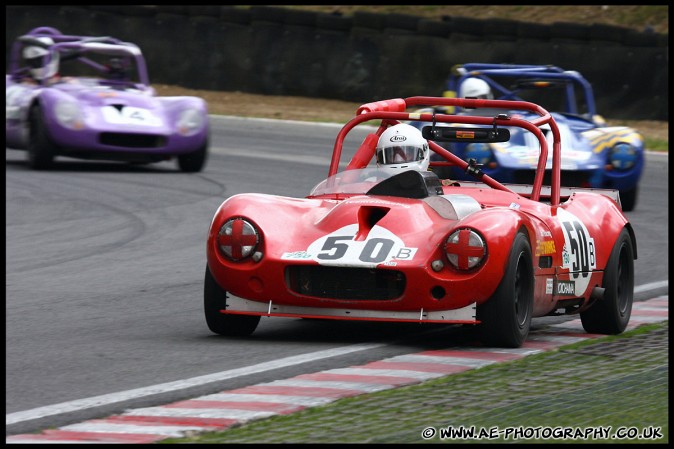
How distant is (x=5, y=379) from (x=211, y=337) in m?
1.46

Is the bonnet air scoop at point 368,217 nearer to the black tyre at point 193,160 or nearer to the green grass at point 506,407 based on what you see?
the green grass at point 506,407

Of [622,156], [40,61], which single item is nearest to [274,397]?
[622,156]

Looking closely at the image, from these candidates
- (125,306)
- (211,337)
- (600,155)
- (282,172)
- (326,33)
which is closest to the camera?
(211,337)

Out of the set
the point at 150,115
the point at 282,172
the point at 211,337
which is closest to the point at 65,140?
the point at 150,115

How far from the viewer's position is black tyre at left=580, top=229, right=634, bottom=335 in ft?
26.2

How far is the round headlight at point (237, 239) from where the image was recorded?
23.6 ft

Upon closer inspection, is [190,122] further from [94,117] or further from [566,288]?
[566,288]

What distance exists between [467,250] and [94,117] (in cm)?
980

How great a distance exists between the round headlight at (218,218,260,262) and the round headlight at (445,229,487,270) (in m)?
0.95

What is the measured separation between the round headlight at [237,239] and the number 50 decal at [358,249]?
289 millimetres

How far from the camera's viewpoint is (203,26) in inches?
1088

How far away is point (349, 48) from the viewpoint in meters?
26.3

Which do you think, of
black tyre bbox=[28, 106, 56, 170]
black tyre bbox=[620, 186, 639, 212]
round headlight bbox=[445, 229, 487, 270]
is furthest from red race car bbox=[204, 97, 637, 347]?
black tyre bbox=[28, 106, 56, 170]

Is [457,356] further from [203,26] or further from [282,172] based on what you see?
[203,26]
